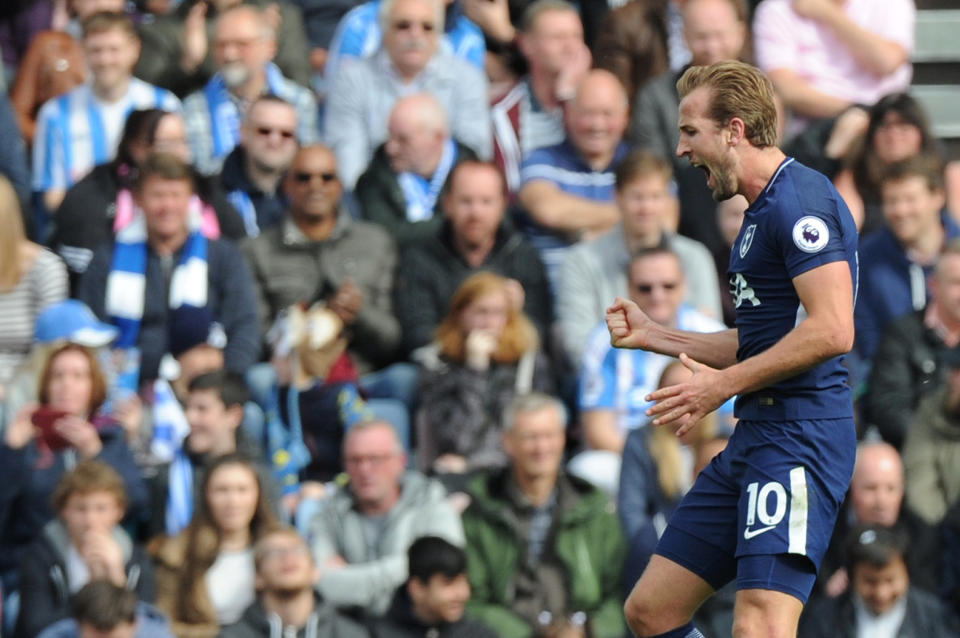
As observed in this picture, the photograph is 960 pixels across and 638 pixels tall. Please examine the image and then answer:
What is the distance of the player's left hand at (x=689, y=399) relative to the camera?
552 centimetres

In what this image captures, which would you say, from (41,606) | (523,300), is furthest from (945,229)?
(41,606)

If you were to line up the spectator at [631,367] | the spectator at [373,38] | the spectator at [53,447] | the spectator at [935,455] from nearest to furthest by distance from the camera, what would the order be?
the spectator at [53,447]
the spectator at [935,455]
the spectator at [631,367]
the spectator at [373,38]

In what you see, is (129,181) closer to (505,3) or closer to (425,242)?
(425,242)

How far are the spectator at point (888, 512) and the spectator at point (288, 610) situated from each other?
7.54ft

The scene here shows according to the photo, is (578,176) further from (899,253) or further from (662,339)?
(662,339)

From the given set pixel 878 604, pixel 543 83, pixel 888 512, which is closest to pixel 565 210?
pixel 543 83

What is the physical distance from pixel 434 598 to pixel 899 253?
3.17m

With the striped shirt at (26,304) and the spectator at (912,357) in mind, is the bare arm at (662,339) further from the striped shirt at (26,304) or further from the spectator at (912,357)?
the striped shirt at (26,304)

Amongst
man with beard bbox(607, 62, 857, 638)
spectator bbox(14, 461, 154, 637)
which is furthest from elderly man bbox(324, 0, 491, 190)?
man with beard bbox(607, 62, 857, 638)

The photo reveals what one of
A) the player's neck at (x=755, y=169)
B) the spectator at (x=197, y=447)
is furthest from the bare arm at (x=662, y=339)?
the spectator at (x=197, y=447)

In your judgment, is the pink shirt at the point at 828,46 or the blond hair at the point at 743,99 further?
the pink shirt at the point at 828,46

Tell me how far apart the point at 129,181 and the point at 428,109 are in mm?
1566

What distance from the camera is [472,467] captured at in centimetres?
917

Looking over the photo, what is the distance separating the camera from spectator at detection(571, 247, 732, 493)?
930 centimetres
